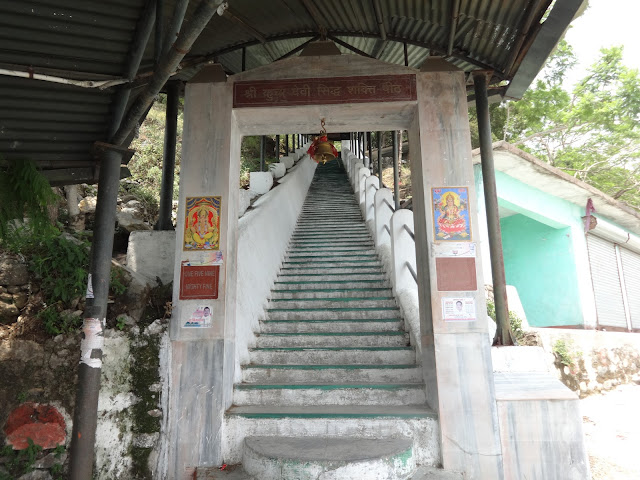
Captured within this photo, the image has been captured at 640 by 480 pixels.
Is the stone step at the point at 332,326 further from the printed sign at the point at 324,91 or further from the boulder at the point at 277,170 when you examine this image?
the boulder at the point at 277,170

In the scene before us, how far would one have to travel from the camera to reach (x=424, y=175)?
4504mm

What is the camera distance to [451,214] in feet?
14.5

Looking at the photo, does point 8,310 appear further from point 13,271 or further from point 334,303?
point 334,303

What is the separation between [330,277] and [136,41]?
182 inches

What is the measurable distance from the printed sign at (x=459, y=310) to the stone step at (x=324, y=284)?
103 inches

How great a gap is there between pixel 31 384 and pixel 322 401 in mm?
2758

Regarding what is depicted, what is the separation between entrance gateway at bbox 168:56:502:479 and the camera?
13.3ft

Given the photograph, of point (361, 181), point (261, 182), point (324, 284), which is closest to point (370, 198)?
point (361, 181)

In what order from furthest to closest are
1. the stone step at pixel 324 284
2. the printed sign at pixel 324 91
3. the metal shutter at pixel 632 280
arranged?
the metal shutter at pixel 632 280 < the stone step at pixel 324 284 < the printed sign at pixel 324 91

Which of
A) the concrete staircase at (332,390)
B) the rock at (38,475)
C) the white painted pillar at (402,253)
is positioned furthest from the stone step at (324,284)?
the rock at (38,475)

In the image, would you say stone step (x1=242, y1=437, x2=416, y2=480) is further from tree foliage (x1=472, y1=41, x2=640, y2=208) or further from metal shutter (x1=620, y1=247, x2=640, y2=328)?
tree foliage (x1=472, y1=41, x2=640, y2=208)

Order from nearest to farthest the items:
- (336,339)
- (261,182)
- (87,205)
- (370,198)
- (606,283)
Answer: (336,339), (87,205), (606,283), (370,198), (261,182)

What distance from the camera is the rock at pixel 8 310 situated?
13.3ft

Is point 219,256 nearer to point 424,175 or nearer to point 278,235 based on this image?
point 424,175
